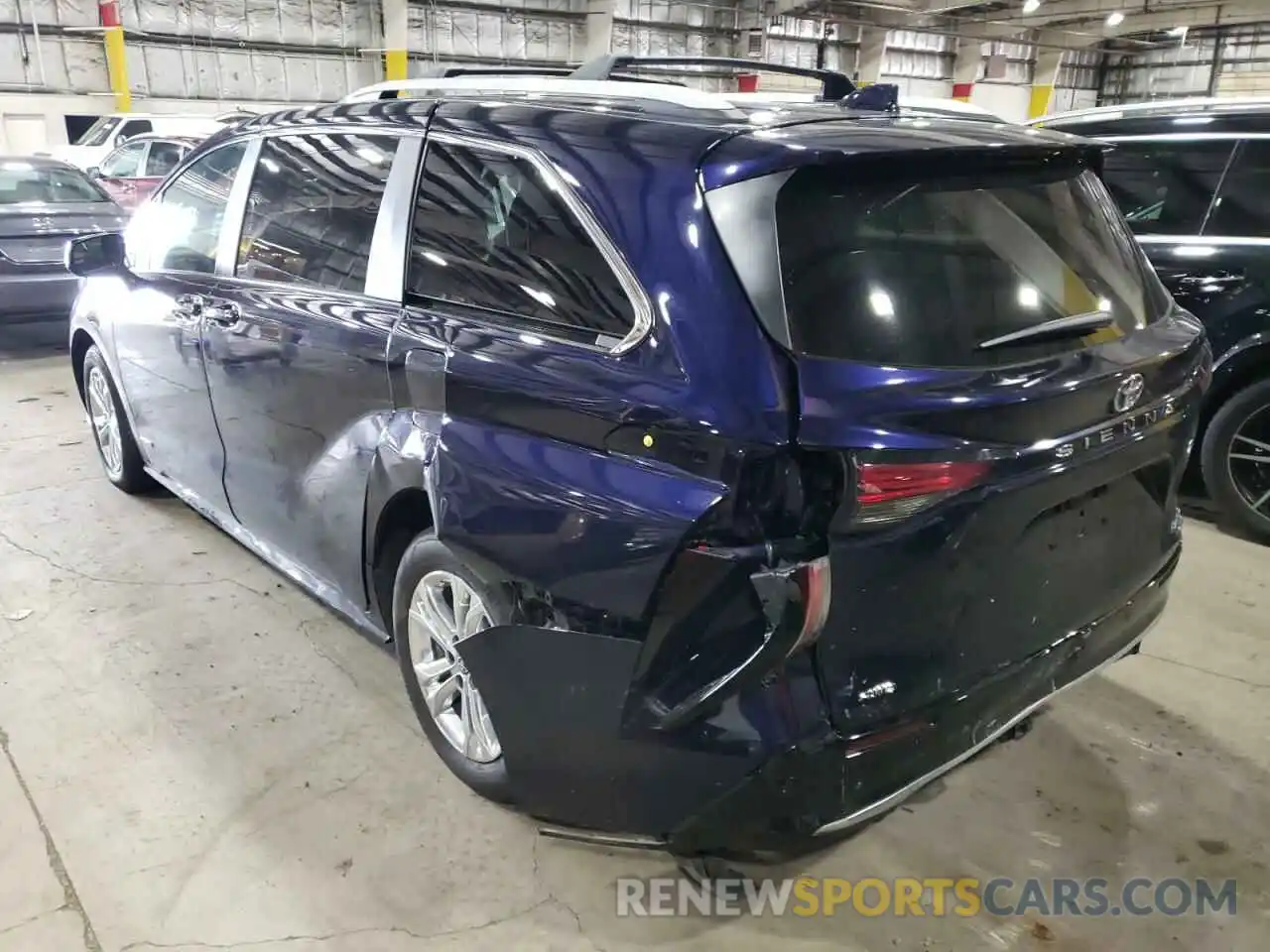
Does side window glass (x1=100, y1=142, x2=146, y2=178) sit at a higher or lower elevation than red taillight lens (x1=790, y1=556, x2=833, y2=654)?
higher

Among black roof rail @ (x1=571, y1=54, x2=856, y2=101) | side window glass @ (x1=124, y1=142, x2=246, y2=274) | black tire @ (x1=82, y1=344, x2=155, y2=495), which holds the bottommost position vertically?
black tire @ (x1=82, y1=344, x2=155, y2=495)

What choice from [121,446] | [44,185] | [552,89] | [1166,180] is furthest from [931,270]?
[44,185]

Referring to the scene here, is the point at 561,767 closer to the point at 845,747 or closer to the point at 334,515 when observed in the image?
the point at 845,747

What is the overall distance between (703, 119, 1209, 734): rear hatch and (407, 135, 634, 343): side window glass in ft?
1.03

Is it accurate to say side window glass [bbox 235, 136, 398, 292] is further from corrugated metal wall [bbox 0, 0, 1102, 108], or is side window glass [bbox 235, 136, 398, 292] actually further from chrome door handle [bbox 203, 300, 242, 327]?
corrugated metal wall [bbox 0, 0, 1102, 108]

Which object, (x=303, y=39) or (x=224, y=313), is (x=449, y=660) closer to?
(x=224, y=313)

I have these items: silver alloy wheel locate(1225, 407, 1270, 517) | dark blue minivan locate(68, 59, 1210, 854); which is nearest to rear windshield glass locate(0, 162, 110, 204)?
dark blue minivan locate(68, 59, 1210, 854)

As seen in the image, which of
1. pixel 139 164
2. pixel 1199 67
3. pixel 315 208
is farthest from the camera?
pixel 1199 67

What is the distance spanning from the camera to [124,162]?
11719 mm

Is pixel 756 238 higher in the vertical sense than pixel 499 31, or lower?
lower

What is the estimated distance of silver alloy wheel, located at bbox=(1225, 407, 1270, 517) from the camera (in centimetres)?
392

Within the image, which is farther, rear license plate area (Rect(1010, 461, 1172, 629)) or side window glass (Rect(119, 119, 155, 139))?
side window glass (Rect(119, 119, 155, 139))

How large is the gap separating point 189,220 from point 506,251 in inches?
76.4

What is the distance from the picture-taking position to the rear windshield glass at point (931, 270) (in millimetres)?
1694
